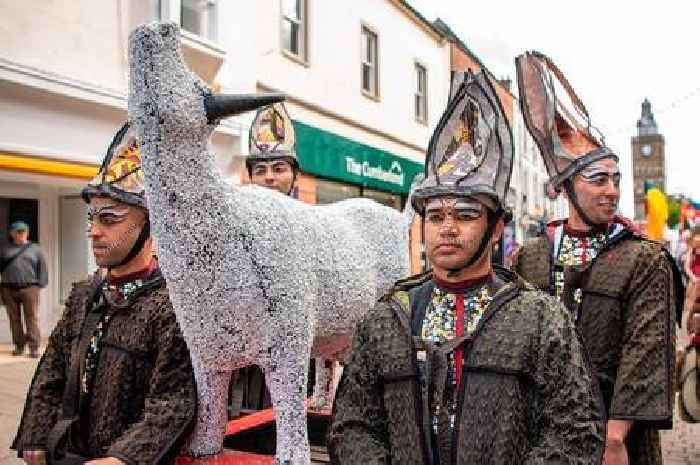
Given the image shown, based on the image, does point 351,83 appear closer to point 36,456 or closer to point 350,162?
point 350,162

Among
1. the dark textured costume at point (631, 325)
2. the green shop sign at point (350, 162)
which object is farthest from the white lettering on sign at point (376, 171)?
the dark textured costume at point (631, 325)

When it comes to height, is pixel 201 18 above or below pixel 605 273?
above

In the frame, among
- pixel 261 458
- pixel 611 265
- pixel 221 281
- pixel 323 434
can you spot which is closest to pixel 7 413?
pixel 323 434

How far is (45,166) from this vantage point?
6.88 meters

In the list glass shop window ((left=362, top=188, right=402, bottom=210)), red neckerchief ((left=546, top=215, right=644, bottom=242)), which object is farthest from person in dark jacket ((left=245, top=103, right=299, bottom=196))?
glass shop window ((left=362, top=188, right=402, bottom=210))

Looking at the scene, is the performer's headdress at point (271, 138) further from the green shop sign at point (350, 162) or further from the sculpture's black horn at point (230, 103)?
the green shop sign at point (350, 162)

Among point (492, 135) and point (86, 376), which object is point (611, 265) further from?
point (86, 376)

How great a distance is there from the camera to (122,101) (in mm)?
7684

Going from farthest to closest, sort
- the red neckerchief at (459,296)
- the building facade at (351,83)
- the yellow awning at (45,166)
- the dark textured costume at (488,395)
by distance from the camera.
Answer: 1. the building facade at (351,83)
2. the yellow awning at (45,166)
3. the red neckerchief at (459,296)
4. the dark textured costume at (488,395)

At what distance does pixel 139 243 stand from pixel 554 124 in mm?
1685

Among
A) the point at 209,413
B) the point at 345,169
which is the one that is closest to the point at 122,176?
the point at 209,413

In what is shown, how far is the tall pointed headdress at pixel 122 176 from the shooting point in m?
2.45

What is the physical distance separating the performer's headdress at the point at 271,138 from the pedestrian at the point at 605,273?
1.30 m

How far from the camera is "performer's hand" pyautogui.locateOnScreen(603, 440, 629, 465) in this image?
2465 mm
